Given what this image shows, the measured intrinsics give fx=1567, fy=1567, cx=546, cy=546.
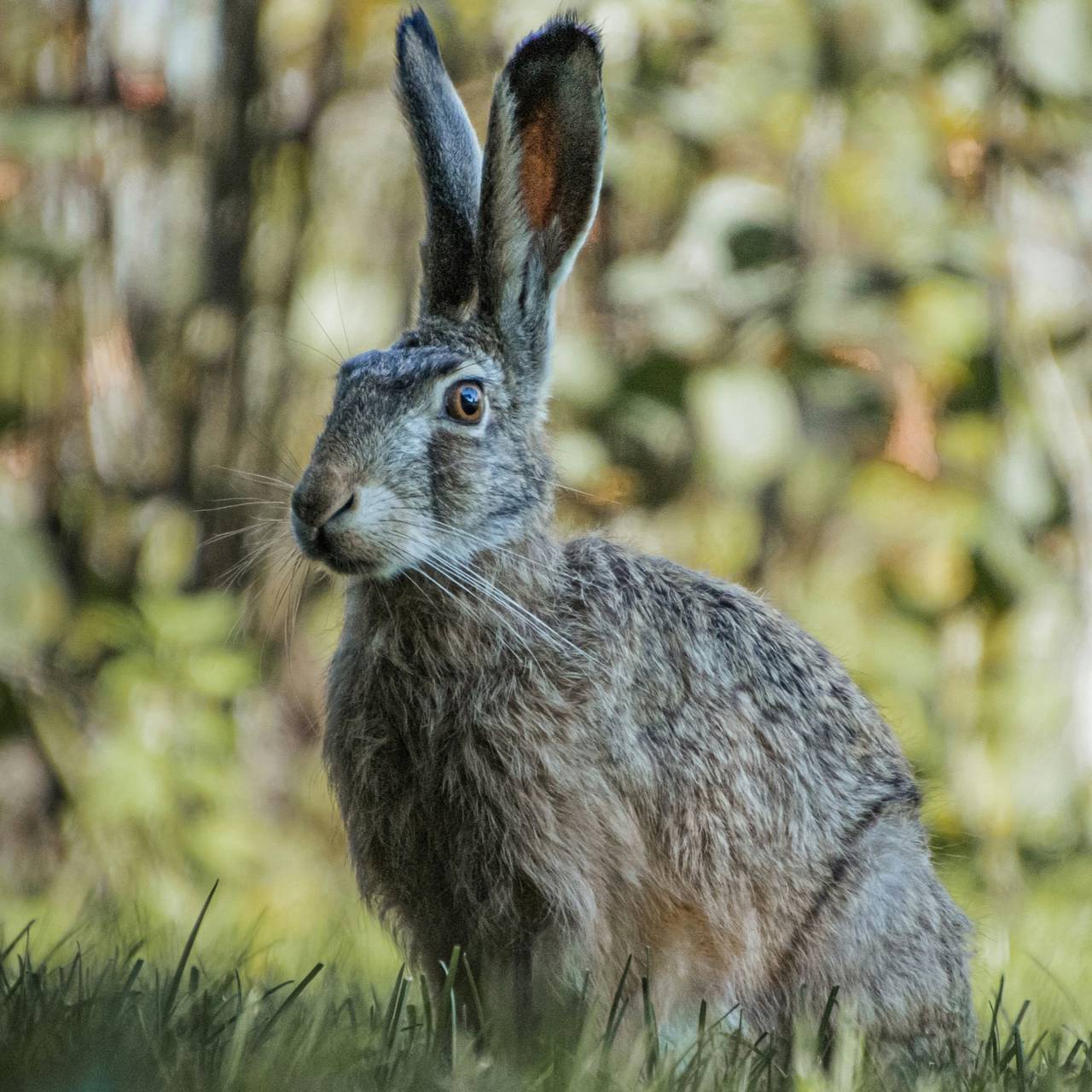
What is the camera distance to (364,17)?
5.02 meters

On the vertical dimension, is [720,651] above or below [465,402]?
below

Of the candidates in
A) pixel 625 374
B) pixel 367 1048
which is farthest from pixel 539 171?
pixel 625 374

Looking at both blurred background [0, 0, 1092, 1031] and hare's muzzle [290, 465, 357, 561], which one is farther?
blurred background [0, 0, 1092, 1031]

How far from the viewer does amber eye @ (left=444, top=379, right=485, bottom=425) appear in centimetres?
276

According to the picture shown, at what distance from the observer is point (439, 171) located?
2977 mm

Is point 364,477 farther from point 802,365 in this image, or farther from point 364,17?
point 364,17

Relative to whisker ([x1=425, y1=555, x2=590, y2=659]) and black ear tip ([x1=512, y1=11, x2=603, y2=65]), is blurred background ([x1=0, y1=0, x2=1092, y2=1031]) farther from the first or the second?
black ear tip ([x1=512, y1=11, x2=603, y2=65])

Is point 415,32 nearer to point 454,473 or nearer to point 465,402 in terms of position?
point 465,402

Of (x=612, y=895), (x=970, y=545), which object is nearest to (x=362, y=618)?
(x=612, y=895)

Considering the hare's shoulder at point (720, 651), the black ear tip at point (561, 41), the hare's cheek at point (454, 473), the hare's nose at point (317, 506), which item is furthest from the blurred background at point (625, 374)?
the hare's nose at point (317, 506)

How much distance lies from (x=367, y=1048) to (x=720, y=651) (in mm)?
1077

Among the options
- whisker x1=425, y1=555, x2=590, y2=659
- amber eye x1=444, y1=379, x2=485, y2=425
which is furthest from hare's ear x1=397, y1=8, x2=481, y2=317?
whisker x1=425, y1=555, x2=590, y2=659

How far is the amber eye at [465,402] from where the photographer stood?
109 inches

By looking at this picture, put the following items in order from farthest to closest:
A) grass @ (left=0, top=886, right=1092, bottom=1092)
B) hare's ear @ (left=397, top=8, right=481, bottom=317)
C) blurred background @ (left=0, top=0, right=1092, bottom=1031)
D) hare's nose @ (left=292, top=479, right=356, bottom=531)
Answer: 1. blurred background @ (left=0, top=0, right=1092, bottom=1031)
2. hare's ear @ (left=397, top=8, right=481, bottom=317)
3. hare's nose @ (left=292, top=479, right=356, bottom=531)
4. grass @ (left=0, top=886, right=1092, bottom=1092)
